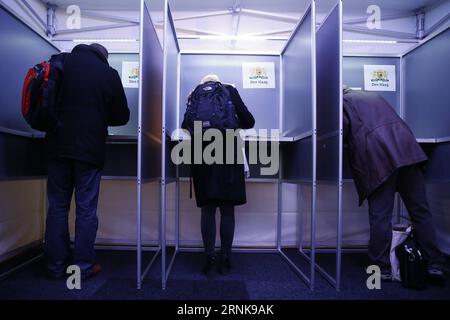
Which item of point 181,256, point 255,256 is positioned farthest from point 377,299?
point 181,256

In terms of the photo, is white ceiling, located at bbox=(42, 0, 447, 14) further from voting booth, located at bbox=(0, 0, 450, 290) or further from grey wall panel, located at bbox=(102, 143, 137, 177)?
grey wall panel, located at bbox=(102, 143, 137, 177)

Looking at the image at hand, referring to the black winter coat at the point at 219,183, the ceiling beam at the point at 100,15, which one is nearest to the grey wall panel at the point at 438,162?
the black winter coat at the point at 219,183

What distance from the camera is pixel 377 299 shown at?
152 centimetres

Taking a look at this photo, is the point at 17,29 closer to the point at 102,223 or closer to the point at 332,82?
the point at 102,223

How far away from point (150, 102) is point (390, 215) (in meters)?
1.56

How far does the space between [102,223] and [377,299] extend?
2049mm

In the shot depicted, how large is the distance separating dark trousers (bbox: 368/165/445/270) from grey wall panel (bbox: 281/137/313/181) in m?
0.40

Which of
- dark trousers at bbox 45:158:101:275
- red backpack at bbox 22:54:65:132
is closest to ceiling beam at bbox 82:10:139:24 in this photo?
red backpack at bbox 22:54:65:132

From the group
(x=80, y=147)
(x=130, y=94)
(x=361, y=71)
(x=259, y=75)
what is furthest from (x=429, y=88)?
(x=80, y=147)

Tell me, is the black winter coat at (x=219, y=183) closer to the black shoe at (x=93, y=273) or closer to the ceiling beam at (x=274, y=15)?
the black shoe at (x=93, y=273)

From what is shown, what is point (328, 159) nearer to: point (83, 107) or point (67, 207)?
point (83, 107)

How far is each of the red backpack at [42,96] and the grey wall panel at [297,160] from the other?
1.45 metres

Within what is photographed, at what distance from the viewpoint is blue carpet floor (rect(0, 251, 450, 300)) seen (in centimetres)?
155

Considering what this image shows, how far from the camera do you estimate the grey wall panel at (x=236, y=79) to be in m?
2.46
